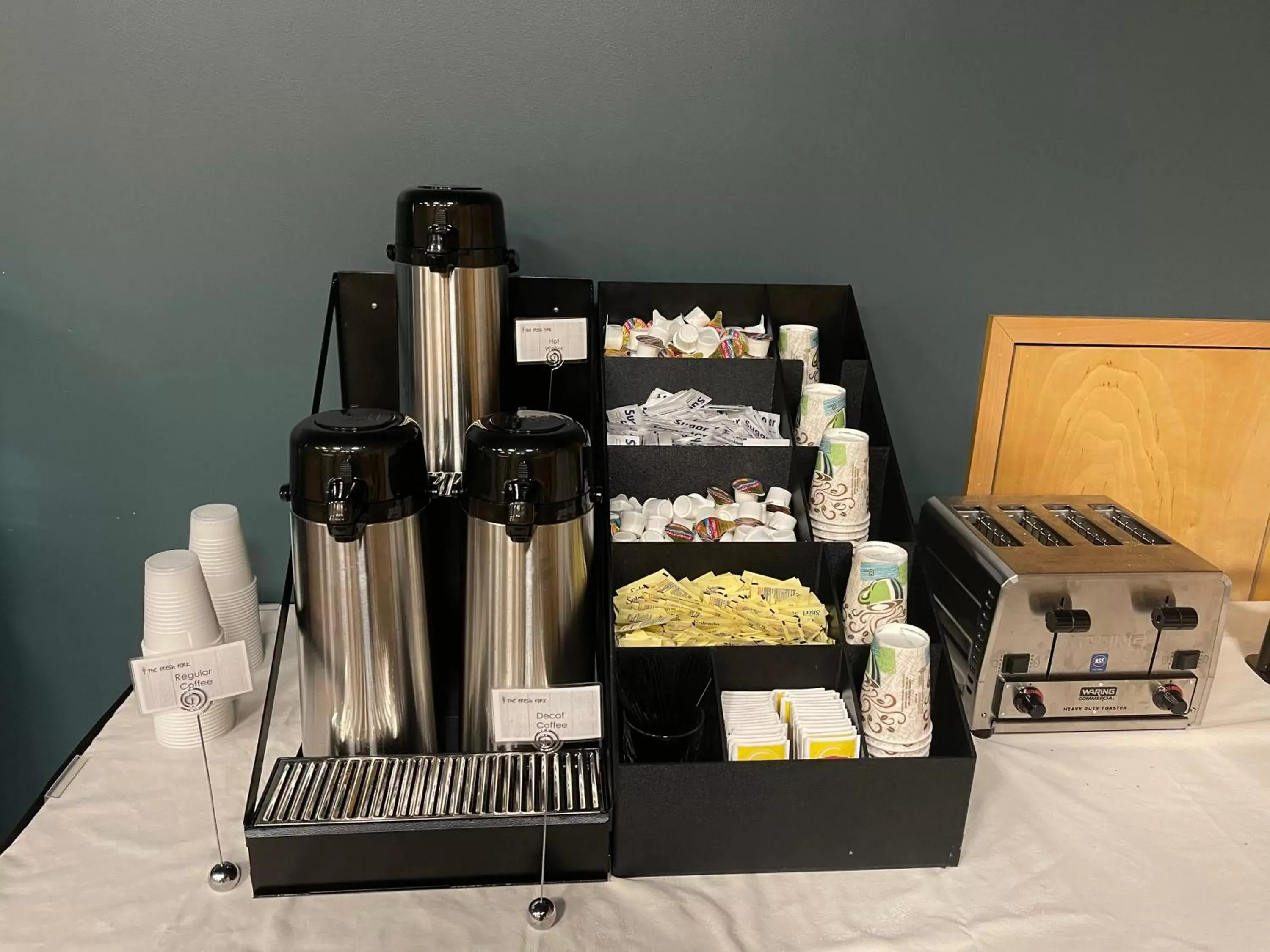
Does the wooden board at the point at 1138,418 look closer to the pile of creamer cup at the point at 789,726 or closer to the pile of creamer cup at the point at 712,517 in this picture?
the pile of creamer cup at the point at 712,517

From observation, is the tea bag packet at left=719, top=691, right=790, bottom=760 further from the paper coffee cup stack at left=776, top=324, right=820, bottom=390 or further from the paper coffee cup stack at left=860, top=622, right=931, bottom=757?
the paper coffee cup stack at left=776, top=324, right=820, bottom=390

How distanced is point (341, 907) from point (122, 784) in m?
0.38

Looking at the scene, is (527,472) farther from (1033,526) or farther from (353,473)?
(1033,526)

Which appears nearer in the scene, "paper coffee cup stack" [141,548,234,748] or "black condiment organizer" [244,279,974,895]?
"black condiment organizer" [244,279,974,895]

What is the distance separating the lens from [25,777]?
5.44 ft

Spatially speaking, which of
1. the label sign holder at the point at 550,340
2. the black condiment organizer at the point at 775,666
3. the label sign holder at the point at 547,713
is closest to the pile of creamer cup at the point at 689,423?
the black condiment organizer at the point at 775,666

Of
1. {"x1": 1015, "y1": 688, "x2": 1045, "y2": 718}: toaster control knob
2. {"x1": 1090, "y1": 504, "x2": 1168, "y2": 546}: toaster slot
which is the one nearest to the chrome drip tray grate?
{"x1": 1015, "y1": 688, "x2": 1045, "y2": 718}: toaster control knob

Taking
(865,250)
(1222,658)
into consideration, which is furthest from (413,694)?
(1222,658)

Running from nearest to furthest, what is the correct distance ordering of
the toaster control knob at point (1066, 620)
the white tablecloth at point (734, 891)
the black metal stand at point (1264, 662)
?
the white tablecloth at point (734, 891) < the toaster control knob at point (1066, 620) < the black metal stand at point (1264, 662)

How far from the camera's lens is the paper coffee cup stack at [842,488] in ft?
4.03

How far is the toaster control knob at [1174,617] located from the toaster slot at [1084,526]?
13 centimetres

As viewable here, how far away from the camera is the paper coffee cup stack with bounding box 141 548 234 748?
114 centimetres

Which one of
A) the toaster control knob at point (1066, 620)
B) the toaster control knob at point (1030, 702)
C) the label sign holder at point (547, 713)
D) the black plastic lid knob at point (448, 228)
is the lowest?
the toaster control knob at point (1030, 702)

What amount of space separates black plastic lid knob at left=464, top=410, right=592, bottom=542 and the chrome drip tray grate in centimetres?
27
